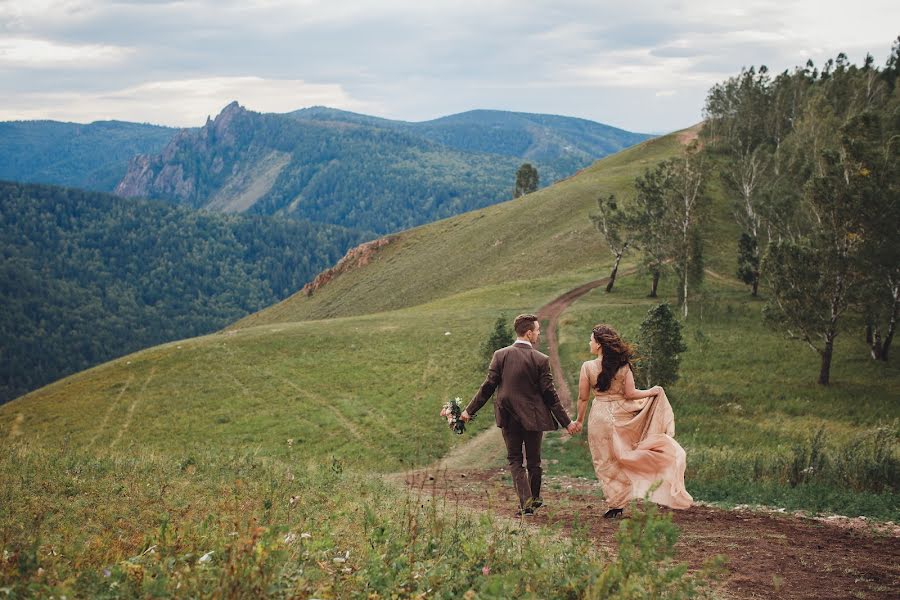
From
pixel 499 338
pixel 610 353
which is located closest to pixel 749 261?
pixel 499 338

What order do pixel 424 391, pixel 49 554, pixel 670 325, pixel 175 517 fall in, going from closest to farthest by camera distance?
pixel 49 554, pixel 175 517, pixel 670 325, pixel 424 391

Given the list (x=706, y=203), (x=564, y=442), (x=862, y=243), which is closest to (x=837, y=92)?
(x=706, y=203)

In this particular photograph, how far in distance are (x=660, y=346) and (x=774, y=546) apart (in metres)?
22.4

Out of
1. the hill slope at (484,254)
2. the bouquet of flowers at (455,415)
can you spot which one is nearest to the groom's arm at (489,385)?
the bouquet of flowers at (455,415)

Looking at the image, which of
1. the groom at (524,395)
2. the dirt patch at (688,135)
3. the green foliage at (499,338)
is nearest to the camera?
the groom at (524,395)

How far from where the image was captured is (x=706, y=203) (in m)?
53.8

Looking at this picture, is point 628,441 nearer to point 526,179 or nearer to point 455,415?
point 455,415

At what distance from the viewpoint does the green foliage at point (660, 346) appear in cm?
3155

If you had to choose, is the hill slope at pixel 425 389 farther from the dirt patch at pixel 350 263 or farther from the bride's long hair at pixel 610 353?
the dirt patch at pixel 350 263

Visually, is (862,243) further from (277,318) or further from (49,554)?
(277,318)

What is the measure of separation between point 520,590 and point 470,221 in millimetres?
105816

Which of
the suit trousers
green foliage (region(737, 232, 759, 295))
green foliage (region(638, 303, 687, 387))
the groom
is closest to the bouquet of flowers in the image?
the groom

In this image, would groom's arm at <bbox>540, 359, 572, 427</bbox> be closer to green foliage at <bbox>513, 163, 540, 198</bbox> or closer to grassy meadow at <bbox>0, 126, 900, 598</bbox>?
grassy meadow at <bbox>0, 126, 900, 598</bbox>

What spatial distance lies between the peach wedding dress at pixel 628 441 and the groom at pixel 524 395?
648 millimetres
